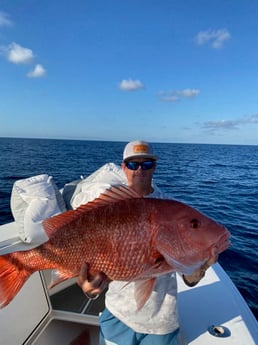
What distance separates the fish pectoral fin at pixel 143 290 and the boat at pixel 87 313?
41.6 inches

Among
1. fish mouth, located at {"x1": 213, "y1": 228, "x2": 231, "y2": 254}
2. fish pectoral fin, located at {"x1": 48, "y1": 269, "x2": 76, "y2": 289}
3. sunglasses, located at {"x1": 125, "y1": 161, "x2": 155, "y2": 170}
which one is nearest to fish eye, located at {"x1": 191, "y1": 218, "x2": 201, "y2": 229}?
fish mouth, located at {"x1": 213, "y1": 228, "x2": 231, "y2": 254}

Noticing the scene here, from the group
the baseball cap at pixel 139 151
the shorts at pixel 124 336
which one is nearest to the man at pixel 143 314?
the shorts at pixel 124 336

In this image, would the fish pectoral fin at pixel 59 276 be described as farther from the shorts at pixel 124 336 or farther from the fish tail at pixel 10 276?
the shorts at pixel 124 336

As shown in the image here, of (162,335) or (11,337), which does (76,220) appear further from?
(11,337)

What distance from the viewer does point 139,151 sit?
94.7 inches

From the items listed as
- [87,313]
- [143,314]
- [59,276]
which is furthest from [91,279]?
[87,313]

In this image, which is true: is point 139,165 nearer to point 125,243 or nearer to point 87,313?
point 125,243

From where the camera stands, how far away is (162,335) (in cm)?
218

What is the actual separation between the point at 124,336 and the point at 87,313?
164 cm

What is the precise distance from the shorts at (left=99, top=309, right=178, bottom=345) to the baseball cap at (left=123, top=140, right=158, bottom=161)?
129 cm

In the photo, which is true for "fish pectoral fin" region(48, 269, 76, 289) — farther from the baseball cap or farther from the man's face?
the baseball cap

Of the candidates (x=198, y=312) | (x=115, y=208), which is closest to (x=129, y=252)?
(x=115, y=208)

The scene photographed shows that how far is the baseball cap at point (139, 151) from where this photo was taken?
2.40 metres

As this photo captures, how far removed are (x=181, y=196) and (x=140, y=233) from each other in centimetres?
1404
